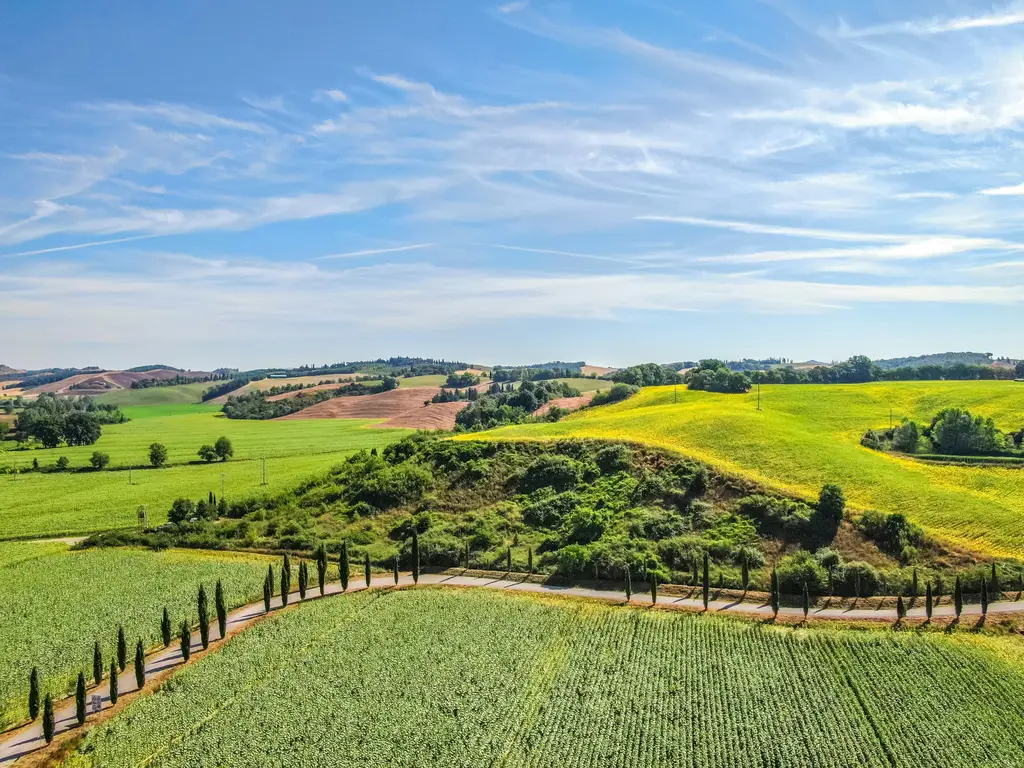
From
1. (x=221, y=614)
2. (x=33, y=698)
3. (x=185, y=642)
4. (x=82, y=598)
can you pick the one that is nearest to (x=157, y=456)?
(x=82, y=598)

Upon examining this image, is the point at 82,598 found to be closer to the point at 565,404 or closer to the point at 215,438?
the point at 565,404

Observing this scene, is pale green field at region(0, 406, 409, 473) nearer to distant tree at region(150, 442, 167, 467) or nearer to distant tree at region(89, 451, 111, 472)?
distant tree at region(89, 451, 111, 472)

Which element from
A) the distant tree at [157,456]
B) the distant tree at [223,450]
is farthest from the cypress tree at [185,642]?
the distant tree at [223,450]

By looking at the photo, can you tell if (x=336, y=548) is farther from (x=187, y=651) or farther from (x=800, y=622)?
(x=800, y=622)

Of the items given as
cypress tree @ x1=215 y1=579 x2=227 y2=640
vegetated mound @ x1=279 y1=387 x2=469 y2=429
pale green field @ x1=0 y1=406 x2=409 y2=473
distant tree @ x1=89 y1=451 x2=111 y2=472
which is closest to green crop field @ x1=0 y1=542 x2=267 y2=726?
cypress tree @ x1=215 y1=579 x2=227 y2=640

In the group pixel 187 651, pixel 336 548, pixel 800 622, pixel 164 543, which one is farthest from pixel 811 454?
pixel 164 543

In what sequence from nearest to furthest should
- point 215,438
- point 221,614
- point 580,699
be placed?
point 580,699
point 221,614
point 215,438
